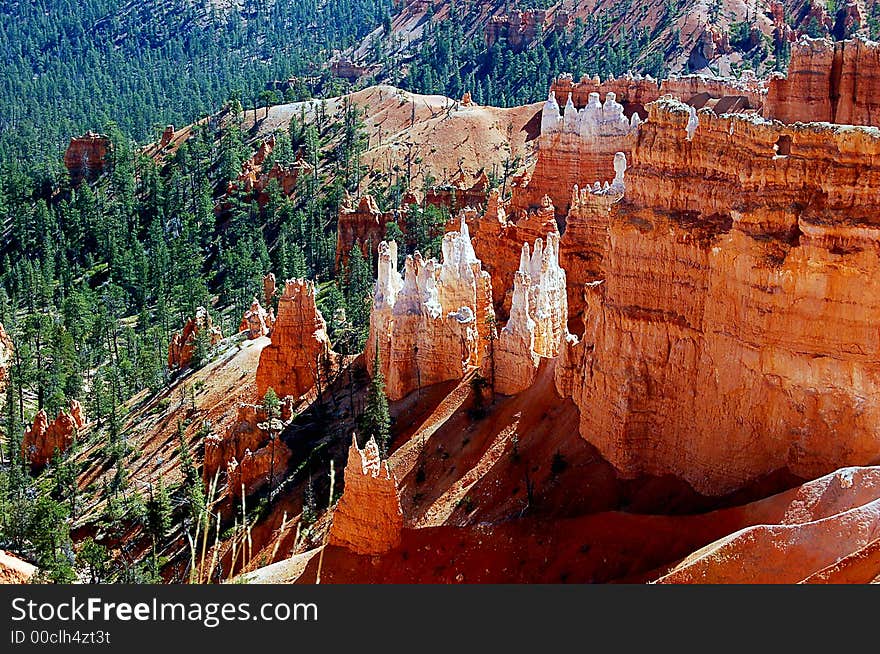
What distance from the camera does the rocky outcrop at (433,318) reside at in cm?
4766

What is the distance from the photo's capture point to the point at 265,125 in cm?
14875

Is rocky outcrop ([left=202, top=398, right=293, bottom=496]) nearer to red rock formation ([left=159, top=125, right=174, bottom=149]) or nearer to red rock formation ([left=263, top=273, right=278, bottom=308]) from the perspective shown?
red rock formation ([left=263, top=273, right=278, bottom=308])

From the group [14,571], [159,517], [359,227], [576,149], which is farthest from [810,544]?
[359,227]

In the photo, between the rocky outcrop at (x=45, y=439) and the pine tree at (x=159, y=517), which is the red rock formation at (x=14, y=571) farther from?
the rocky outcrop at (x=45, y=439)

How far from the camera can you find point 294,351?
5772 centimetres

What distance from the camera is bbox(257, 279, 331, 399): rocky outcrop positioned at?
57.4 meters

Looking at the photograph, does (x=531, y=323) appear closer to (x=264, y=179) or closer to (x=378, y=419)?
(x=378, y=419)

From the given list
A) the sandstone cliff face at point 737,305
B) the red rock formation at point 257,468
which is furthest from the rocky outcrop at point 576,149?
the sandstone cliff face at point 737,305

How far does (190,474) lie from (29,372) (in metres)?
31.5

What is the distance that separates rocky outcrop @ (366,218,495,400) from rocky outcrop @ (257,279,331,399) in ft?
25.0

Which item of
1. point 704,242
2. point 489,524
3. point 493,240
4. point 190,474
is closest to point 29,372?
point 190,474

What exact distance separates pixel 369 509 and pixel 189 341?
44.6 meters

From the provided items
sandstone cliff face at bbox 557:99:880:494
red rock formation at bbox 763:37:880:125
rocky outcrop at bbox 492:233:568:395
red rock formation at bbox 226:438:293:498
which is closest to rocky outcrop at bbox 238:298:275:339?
red rock formation at bbox 226:438:293:498

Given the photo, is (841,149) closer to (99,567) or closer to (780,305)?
(780,305)
